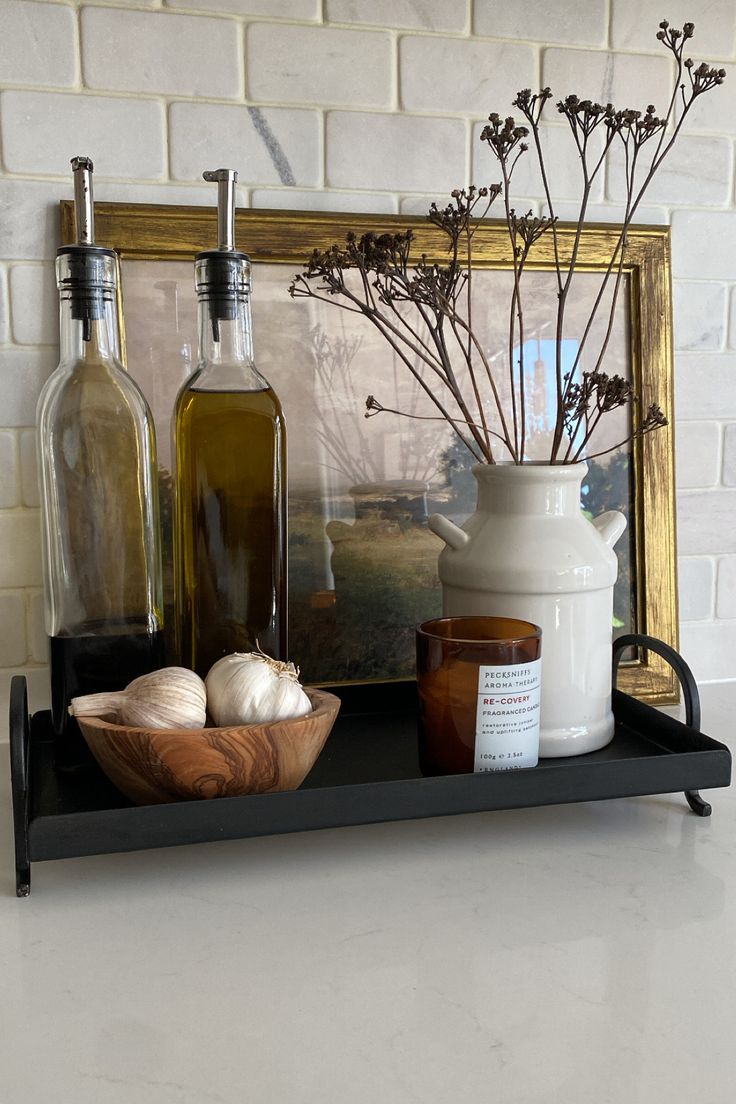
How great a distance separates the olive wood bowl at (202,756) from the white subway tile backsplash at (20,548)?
33cm

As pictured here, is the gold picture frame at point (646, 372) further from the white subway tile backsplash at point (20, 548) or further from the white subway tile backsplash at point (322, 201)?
the white subway tile backsplash at point (20, 548)

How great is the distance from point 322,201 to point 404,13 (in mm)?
196

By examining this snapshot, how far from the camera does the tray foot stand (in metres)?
0.77

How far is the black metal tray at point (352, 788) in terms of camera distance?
0.63 m

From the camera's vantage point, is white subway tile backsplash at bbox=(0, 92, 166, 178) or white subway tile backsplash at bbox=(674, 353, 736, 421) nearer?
white subway tile backsplash at bbox=(0, 92, 166, 178)

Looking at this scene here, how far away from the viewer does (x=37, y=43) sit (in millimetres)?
894

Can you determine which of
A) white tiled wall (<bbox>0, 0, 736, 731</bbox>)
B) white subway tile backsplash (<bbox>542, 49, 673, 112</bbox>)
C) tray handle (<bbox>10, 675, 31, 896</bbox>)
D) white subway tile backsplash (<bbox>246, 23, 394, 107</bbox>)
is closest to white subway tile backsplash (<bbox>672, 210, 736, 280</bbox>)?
white tiled wall (<bbox>0, 0, 736, 731</bbox>)

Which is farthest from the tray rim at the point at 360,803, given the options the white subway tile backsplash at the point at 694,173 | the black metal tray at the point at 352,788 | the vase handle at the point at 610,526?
the white subway tile backsplash at the point at 694,173

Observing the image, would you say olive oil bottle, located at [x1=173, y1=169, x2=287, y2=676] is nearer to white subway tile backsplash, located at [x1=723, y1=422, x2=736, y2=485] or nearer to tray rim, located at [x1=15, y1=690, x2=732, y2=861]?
tray rim, located at [x1=15, y1=690, x2=732, y2=861]

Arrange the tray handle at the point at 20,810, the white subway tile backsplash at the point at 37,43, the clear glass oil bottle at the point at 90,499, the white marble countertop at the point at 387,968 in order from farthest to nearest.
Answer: the white subway tile backsplash at the point at 37,43 < the clear glass oil bottle at the point at 90,499 < the tray handle at the point at 20,810 < the white marble countertop at the point at 387,968

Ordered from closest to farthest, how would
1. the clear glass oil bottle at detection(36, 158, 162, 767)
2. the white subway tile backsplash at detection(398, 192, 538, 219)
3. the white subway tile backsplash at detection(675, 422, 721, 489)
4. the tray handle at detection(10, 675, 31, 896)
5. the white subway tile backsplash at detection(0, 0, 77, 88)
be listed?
the tray handle at detection(10, 675, 31, 896) < the clear glass oil bottle at detection(36, 158, 162, 767) < the white subway tile backsplash at detection(0, 0, 77, 88) < the white subway tile backsplash at detection(398, 192, 538, 219) < the white subway tile backsplash at detection(675, 422, 721, 489)

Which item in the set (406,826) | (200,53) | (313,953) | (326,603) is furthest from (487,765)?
(200,53)

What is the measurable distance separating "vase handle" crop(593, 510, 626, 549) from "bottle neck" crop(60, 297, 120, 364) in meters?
0.41

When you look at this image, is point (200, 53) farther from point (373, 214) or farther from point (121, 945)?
point (121, 945)
